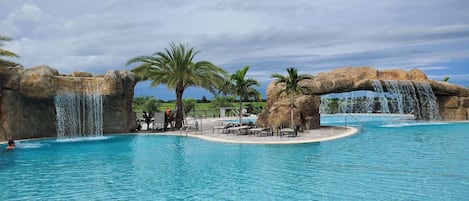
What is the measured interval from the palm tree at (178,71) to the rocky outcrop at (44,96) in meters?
1.55

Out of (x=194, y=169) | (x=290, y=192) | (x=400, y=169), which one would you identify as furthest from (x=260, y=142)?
(x=290, y=192)

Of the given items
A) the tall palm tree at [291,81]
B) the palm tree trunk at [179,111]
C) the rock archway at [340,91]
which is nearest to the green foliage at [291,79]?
the tall palm tree at [291,81]

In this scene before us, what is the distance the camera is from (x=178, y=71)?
25.9 meters

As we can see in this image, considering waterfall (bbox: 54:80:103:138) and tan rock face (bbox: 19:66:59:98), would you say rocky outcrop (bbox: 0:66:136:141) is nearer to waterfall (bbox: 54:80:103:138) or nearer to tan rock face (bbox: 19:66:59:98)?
tan rock face (bbox: 19:66:59:98)

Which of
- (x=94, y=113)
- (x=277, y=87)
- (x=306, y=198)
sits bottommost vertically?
(x=306, y=198)

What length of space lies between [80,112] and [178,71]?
707cm

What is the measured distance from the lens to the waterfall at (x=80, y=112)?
22906 millimetres

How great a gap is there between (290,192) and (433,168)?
527 centimetres

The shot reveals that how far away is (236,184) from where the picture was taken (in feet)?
32.7

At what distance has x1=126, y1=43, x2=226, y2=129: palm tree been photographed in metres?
26.0

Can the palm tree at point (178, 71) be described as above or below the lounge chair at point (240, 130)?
above

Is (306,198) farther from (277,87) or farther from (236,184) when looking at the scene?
(277,87)

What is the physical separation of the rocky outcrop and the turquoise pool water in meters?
5.13

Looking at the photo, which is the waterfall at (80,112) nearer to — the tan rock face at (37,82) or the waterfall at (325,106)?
the tan rock face at (37,82)
